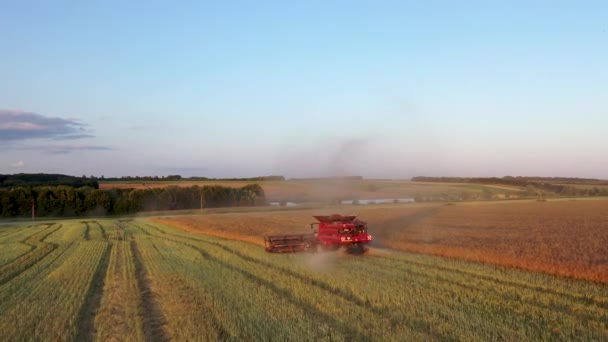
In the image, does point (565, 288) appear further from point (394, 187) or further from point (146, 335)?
point (394, 187)

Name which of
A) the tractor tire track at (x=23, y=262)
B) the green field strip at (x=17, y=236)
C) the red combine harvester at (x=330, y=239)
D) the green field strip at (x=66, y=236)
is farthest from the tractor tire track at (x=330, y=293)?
the green field strip at (x=17, y=236)

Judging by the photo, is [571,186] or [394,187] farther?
[571,186]

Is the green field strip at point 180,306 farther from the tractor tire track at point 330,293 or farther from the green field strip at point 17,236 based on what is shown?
the green field strip at point 17,236

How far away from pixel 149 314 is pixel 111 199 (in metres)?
90.4

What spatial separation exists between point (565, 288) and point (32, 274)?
18.5 metres

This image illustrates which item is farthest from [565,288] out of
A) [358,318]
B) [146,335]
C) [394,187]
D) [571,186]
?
[571,186]

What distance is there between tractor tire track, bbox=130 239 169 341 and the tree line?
3106 inches

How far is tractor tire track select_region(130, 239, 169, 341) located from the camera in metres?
10.8

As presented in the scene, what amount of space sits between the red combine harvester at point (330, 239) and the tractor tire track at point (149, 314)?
7.13 m

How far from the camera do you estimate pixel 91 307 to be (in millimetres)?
13867

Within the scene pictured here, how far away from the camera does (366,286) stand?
1516cm

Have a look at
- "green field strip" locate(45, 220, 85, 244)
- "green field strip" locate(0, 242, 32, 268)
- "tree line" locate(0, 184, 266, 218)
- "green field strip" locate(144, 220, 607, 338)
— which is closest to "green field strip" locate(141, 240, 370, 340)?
"green field strip" locate(144, 220, 607, 338)

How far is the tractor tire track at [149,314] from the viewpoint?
35.4ft

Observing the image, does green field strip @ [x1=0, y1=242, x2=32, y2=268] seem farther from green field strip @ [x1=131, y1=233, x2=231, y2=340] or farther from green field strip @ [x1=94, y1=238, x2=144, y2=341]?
green field strip @ [x1=131, y1=233, x2=231, y2=340]
